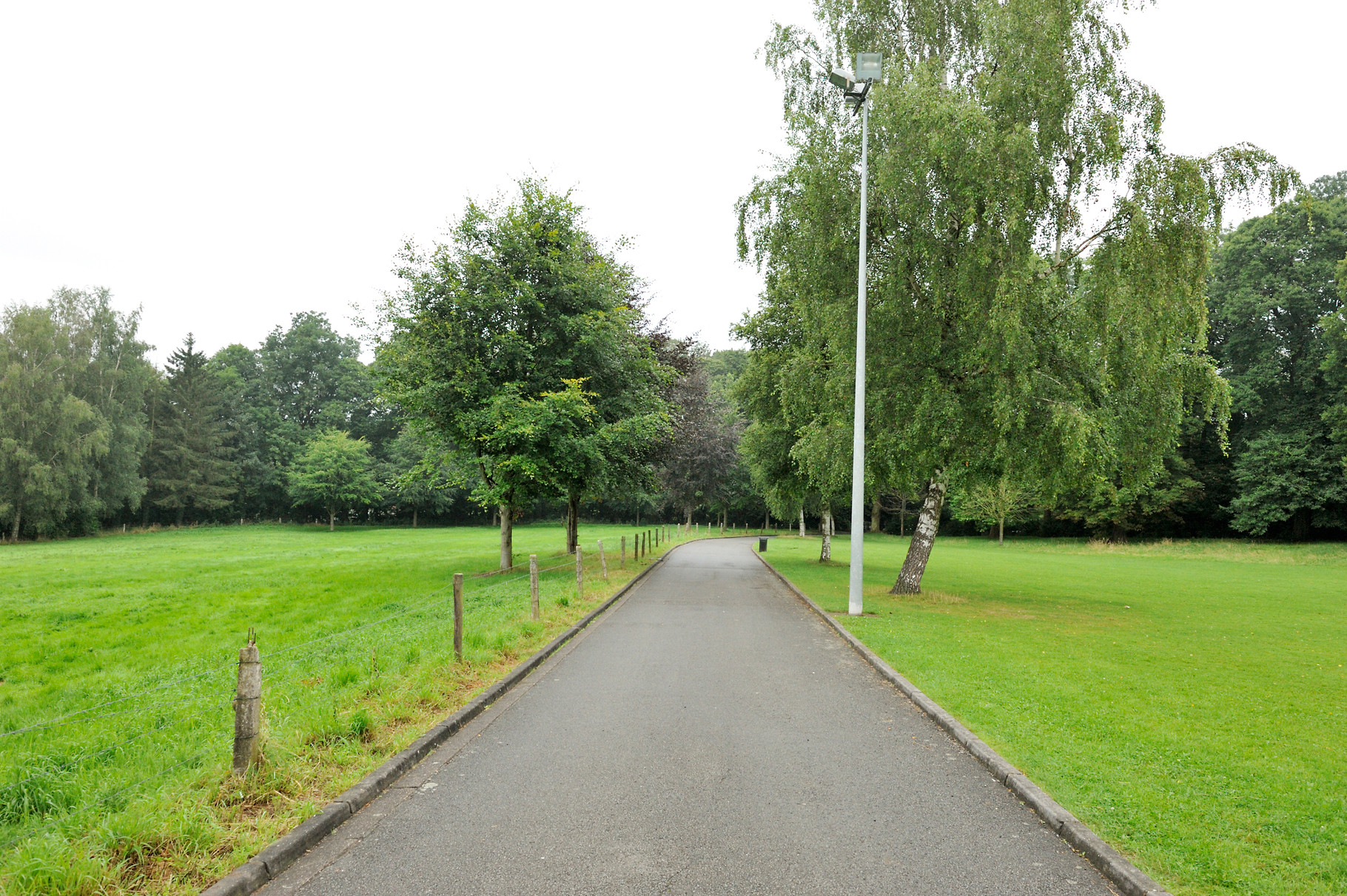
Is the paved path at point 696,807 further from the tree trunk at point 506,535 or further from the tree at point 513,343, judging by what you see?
the tree trunk at point 506,535

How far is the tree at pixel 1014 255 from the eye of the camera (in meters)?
12.1

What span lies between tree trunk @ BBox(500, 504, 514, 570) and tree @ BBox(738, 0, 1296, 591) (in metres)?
9.30

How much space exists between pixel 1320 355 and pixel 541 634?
5136cm

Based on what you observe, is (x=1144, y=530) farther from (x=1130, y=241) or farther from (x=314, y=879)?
(x=314, y=879)

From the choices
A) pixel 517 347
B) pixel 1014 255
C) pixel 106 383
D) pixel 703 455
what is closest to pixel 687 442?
pixel 517 347

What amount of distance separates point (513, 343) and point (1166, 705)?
14.7 meters

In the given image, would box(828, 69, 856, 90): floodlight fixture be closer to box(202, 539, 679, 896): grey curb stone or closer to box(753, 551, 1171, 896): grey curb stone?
box(753, 551, 1171, 896): grey curb stone

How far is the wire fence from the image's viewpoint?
439 cm

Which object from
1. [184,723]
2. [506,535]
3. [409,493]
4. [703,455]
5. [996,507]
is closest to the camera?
[184,723]

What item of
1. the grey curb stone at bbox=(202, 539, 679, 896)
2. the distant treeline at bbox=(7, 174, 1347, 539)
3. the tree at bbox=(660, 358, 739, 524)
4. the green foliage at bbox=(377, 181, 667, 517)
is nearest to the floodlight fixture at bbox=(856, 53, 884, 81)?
the green foliage at bbox=(377, 181, 667, 517)

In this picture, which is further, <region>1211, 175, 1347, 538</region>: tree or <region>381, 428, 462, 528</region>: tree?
<region>381, 428, 462, 528</region>: tree

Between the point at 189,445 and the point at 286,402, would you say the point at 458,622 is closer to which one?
the point at 189,445

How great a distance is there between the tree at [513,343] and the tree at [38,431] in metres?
34.3

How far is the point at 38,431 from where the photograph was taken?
128 ft
